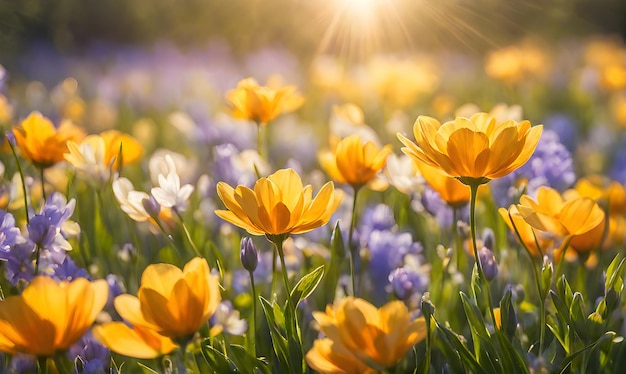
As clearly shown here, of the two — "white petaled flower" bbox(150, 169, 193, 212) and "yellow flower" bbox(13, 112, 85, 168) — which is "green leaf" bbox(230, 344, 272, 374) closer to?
"white petaled flower" bbox(150, 169, 193, 212)

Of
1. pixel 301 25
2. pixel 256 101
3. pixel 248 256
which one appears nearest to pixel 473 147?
pixel 248 256

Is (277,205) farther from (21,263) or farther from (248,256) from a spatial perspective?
(21,263)

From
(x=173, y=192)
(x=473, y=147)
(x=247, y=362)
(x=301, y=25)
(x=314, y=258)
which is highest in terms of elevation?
(x=473, y=147)

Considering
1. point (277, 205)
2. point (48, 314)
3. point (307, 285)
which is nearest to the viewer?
point (48, 314)

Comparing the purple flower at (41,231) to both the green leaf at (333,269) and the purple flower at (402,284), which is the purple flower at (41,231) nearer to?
the green leaf at (333,269)

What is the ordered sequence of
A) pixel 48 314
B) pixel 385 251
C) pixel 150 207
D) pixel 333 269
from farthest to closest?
pixel 385 251 → pixel 333 269 → pixel 150 207 → pixel 48 314

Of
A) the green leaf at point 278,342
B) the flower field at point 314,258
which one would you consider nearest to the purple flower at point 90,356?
the flower field at point 314,258

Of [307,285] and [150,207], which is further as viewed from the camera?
[150,207]
